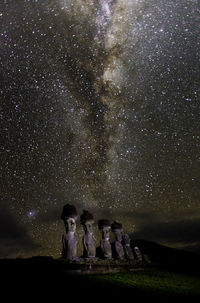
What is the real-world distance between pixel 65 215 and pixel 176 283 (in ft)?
22.1

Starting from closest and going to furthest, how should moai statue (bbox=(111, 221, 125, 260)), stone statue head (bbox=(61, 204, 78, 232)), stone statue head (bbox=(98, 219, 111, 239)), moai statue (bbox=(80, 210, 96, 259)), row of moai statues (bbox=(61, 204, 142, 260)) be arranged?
row of moai statues (bbox=(61, 204, 142, 260)), stone statue head (bbox=(61, 204, 78, 232)), moai statue (bbox=(80, 210, 96, 259)), moai statue (bbox=(111, 221, 125, 260)), stone statue head (bbox=(98, 219, 111, 239))

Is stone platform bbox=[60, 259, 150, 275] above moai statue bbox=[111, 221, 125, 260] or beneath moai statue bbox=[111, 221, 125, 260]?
beneath

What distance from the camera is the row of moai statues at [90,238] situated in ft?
45.7

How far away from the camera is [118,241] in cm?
1800

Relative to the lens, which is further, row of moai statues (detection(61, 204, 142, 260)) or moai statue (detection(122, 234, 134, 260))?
moai statue (detection(122, 234, 134, 260))

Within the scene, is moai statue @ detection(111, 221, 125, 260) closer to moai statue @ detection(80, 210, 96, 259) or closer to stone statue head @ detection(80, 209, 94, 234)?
moai statue @ detection(80, 210, 96, 259)

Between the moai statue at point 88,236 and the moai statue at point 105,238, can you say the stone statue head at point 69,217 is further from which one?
the moai statue at point 105,238

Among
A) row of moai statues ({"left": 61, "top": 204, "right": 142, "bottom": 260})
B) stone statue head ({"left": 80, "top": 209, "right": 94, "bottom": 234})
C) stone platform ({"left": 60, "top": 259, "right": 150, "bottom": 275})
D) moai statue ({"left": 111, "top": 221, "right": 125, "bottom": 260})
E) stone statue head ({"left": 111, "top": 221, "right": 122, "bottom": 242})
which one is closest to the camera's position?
stone platform ({"left": 60, "top": 259, "right": 150, "bottom": 275})

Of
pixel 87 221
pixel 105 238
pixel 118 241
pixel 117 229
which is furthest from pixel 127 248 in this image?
pixel 87 221

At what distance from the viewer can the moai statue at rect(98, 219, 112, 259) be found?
638 inches

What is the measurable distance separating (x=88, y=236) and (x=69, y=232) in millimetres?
1632

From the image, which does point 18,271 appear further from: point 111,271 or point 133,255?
point 133,255

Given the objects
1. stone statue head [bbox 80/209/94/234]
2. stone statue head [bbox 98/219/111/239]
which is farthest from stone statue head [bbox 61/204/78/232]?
stone statue head [bbox 98/219/111/239]

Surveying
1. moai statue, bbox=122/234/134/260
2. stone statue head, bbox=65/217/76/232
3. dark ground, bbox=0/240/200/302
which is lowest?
dark ground, bbox=0/240/200/302
